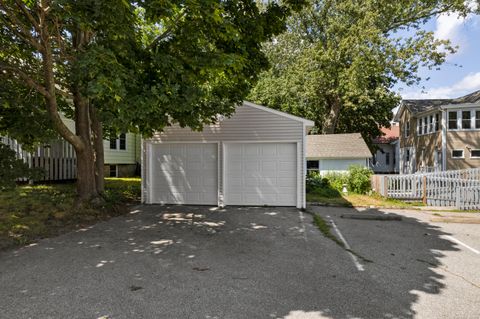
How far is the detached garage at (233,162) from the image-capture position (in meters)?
10.2

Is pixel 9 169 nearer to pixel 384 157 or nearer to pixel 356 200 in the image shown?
pixel 356 200

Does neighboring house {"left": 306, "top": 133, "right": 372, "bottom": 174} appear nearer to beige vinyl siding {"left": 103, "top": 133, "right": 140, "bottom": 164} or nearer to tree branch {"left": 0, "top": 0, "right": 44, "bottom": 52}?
beige vinyl siding {"left": 103, "top": 133, "right": 140, "bottom": 164}

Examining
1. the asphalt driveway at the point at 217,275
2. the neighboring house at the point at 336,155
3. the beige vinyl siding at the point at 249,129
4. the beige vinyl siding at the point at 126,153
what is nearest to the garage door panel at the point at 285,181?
the beige vinyl siding at the point at 249,129

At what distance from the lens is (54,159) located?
44.4 ft

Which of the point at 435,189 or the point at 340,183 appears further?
the point at 340,183

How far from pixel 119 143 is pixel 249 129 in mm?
11928

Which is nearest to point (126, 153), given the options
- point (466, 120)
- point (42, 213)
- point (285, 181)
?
point (42, 213)

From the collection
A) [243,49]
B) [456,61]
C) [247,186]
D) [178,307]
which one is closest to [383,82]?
[456,61]

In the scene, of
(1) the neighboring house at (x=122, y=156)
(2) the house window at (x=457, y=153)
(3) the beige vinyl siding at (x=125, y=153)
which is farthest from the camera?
(2) the house window at (x=457, y=153)

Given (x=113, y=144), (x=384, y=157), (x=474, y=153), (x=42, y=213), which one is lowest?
(x=42, y=213)

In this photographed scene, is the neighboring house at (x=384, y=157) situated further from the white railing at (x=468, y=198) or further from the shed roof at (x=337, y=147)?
the white railing at (x=468, y=198)

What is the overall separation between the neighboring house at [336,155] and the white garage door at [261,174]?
8.83 meters

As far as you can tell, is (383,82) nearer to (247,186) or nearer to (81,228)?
(247,186)

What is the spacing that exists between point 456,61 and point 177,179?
2099 centimetres
